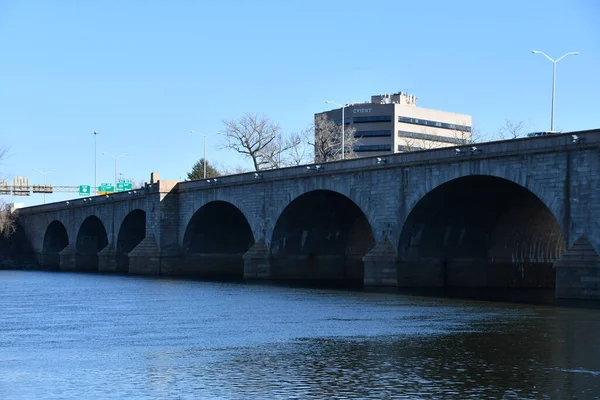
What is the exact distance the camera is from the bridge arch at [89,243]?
357 ft

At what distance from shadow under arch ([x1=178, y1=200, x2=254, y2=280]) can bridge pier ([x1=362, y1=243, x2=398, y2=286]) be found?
25.7 metres

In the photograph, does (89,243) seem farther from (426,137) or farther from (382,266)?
(426,137)

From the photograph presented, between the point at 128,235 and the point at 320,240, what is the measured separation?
101 feet

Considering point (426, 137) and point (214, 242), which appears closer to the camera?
point (214, 242)

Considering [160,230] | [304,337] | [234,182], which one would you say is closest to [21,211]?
[160,230]

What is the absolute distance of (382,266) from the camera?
57969 millimetres

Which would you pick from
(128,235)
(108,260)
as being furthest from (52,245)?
(108,260)

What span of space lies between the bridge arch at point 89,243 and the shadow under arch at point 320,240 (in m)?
41.4

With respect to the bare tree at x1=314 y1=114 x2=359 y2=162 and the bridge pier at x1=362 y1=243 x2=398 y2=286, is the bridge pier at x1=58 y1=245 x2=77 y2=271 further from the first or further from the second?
the bridge pier at x1=362 y1=243 x2=398 y2=286

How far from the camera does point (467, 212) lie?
59.9m

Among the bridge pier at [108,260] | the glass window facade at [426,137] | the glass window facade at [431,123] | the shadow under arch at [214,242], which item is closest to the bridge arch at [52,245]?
the bridge pier at [108,260]

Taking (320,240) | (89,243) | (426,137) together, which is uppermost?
(426,137)

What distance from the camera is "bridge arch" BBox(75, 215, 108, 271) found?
108875 millimetres

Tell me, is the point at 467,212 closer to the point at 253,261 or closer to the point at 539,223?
the point at 539,223
